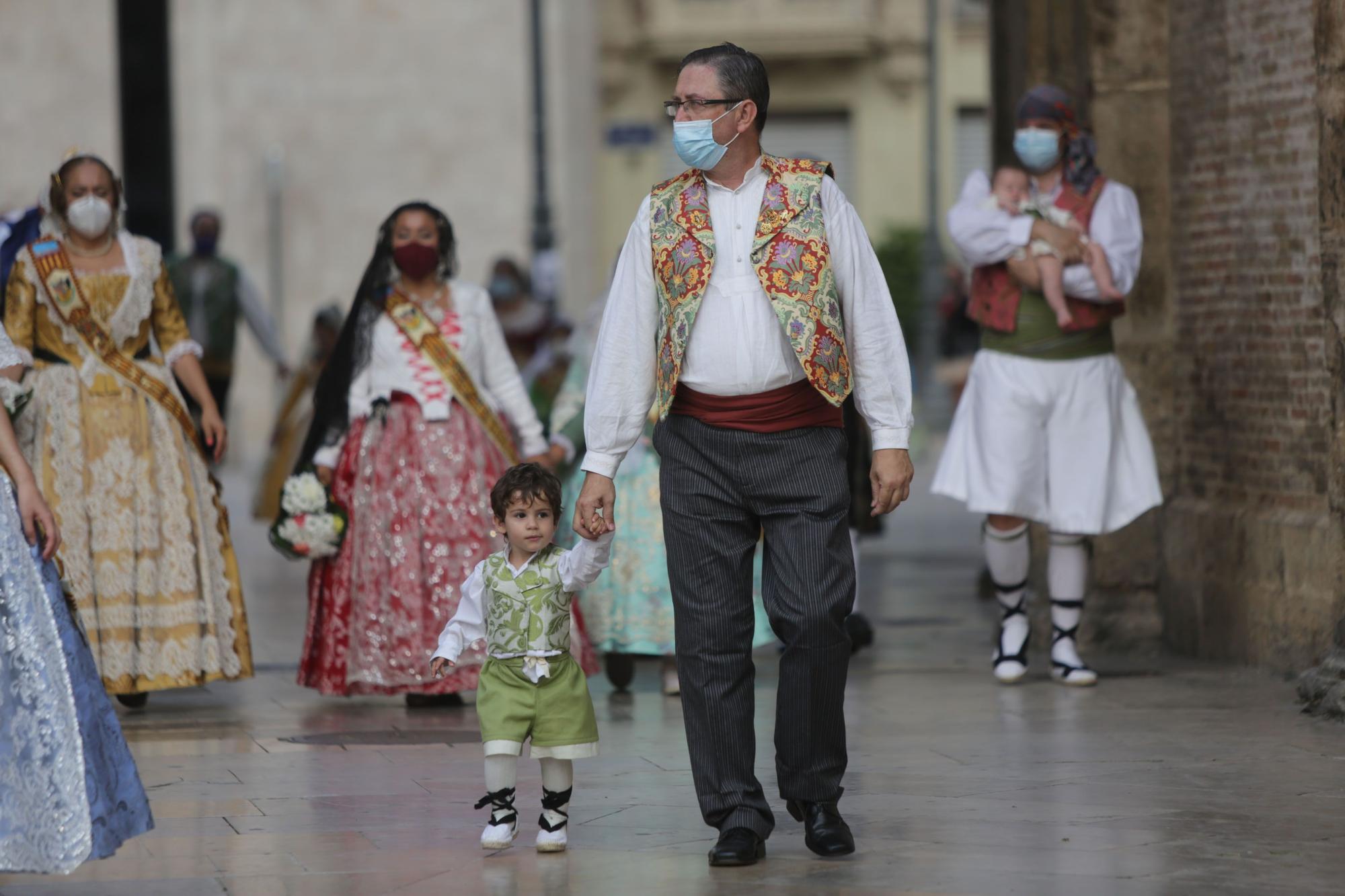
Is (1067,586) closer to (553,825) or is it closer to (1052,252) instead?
(1052,252)

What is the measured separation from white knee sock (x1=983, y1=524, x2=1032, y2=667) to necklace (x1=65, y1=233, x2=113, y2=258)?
3.53 meters

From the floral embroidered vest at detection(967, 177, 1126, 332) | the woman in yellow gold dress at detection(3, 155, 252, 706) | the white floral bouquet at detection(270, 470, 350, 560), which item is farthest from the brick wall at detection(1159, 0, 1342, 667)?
the woman in yellow gold dress at detection(3, 155, 252, 706)

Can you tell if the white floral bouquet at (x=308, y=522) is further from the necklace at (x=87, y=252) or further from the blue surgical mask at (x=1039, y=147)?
the blue surgical mask at (x=1039, y=147)

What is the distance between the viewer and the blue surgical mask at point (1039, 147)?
8.72 m

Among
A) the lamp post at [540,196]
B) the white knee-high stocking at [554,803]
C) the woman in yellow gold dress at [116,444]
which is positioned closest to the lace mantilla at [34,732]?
the white knee-high stocking at [554,803]

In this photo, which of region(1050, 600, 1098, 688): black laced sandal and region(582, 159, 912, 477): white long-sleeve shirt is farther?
region(1050, 600, 1098, 688): black laced sandal

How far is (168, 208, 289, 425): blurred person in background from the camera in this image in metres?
14.5

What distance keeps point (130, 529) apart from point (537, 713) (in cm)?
309

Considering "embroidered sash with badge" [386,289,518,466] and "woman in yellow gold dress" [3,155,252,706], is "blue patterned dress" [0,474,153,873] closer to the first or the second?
"woman in yellow gold dress" [3,155,252,706]

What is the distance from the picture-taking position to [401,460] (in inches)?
339

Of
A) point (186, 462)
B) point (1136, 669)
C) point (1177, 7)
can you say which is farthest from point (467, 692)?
point (1177, 7)

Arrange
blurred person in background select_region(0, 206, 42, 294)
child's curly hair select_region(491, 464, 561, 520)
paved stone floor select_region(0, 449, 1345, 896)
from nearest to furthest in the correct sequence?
1. paved stone floor select_region(0, 449, 1345, 896)
2. child's curly hair select_region(491, 464, 561, 520)
3. blurred person in background select_region(0, 206, 42, 294)

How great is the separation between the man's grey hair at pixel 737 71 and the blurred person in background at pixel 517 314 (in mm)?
9587

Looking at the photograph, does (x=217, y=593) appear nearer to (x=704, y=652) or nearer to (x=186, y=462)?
(x=186, y=462)
